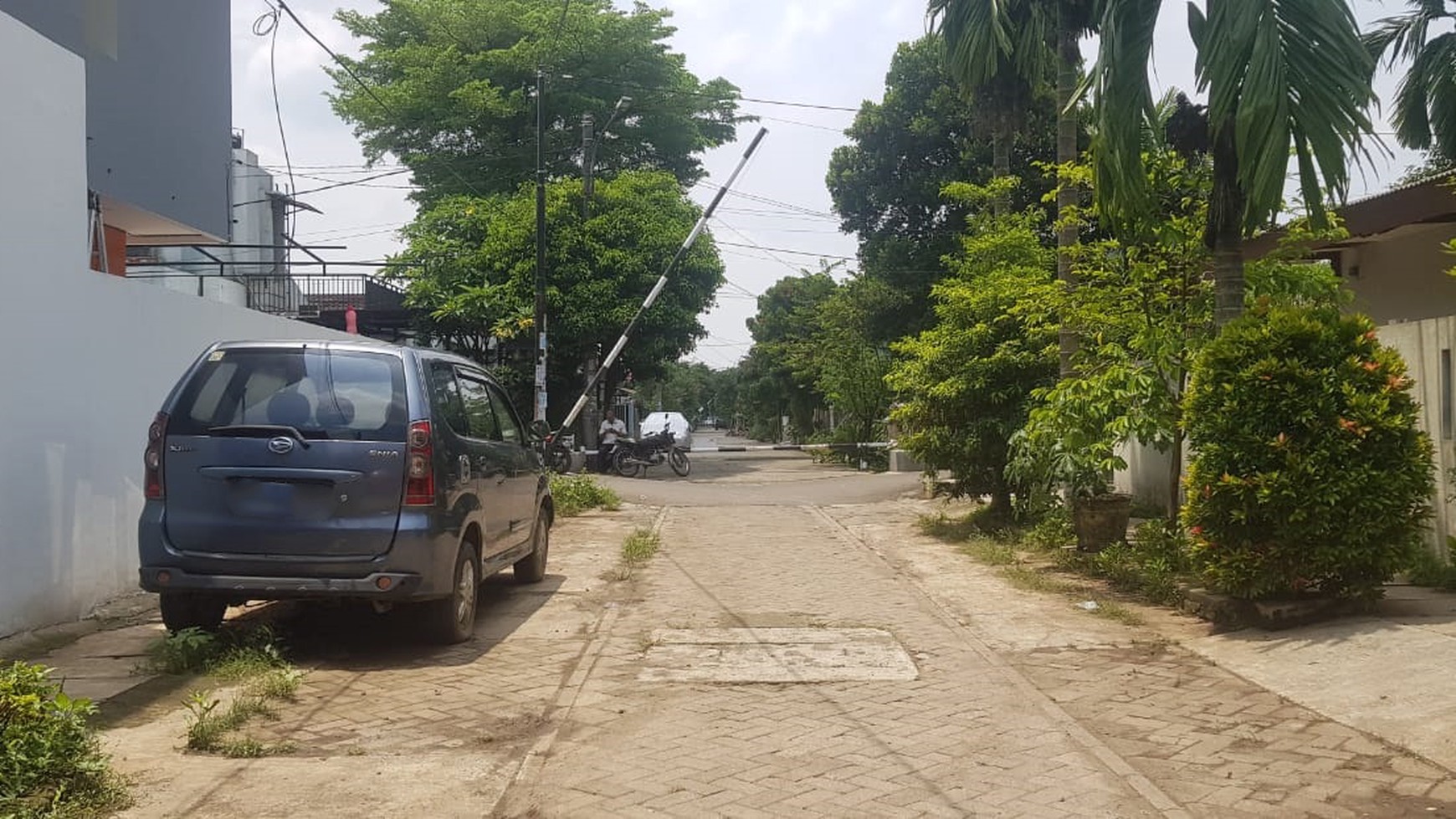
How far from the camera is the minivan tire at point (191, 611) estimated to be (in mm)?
6930

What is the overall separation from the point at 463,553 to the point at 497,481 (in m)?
0.95

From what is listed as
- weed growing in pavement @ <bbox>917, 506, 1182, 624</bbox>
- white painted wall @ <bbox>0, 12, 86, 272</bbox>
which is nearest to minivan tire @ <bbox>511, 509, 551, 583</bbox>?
white painted wall @ <bbox>0, 12, 86, 272</bbox>

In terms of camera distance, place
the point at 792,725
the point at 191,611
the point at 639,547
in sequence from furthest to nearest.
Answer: the point at 639,547, the point at 191,611, the point at 792,725

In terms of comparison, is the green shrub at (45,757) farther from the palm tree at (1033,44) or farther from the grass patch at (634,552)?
the palm tree at (1033,44)

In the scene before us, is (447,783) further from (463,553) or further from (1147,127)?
(1147,127)

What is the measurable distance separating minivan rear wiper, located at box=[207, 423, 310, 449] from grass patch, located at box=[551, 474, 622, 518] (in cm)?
1060

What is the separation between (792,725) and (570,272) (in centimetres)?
2299

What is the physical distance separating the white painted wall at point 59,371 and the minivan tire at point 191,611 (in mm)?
940

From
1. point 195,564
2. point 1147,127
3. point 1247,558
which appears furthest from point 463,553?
point 1147,127

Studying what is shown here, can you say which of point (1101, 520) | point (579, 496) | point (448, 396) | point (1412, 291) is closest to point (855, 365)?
point (579, 496)

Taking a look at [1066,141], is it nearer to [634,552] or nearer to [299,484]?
[634,552]

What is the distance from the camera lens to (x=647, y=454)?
27438 millimetres

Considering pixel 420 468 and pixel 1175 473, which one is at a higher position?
pixel 420 468

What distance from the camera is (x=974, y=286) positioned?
1392 cm
